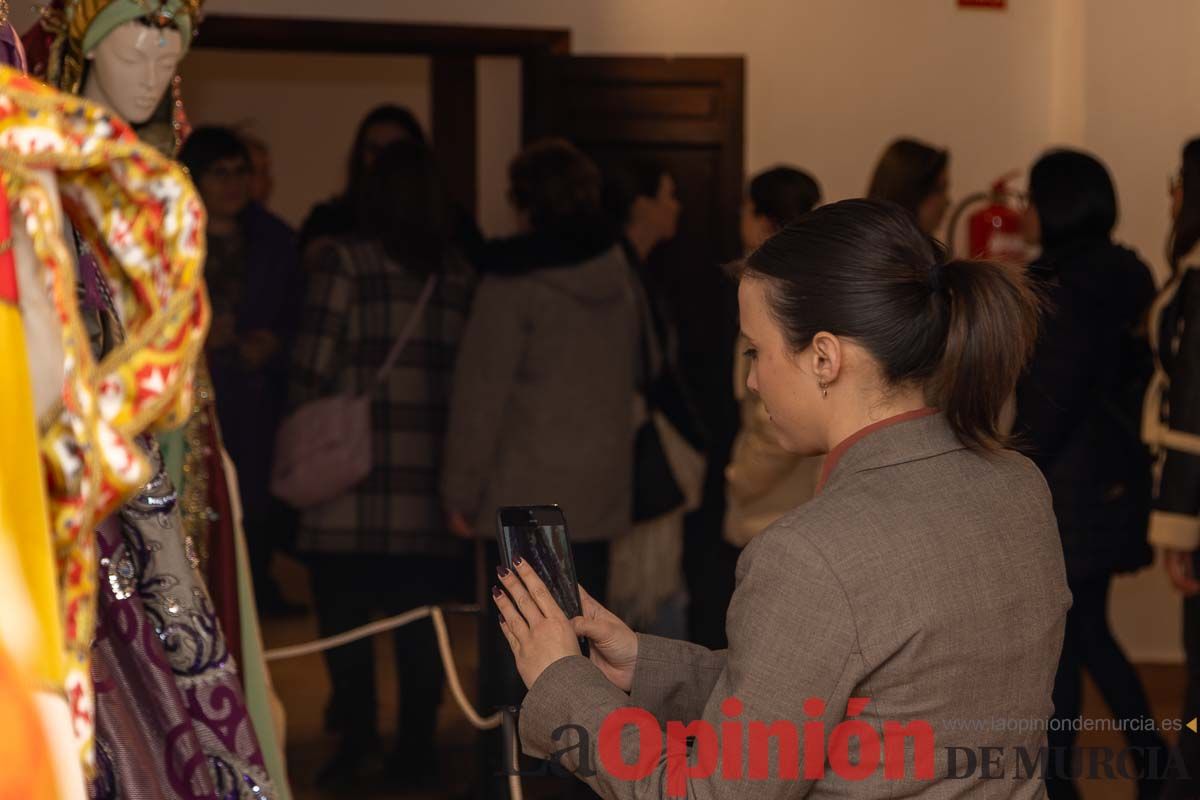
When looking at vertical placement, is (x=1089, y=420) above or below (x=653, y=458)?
above

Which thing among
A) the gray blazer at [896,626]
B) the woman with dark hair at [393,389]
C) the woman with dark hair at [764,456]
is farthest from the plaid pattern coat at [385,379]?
the gray blazer at [896,626]

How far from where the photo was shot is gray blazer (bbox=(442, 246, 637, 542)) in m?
4.08

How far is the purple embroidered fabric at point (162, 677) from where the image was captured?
196 centimetres

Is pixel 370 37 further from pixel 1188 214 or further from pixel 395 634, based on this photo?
pixel 1188 214

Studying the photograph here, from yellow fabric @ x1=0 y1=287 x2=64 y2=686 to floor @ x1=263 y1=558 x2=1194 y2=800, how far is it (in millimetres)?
3116

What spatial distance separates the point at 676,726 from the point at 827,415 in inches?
14.4

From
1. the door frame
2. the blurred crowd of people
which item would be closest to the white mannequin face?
the blurred crowd of people

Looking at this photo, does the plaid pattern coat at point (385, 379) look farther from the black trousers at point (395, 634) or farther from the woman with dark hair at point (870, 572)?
the woman with dark hair at point (870, 572)

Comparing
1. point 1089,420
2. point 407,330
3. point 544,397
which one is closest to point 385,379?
point 407,330

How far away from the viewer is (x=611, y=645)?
193cm

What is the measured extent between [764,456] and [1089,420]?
2.42 feet

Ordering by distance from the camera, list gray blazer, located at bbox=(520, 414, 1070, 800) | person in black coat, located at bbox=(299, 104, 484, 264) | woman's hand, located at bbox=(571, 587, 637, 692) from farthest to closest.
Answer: person in black coat, located at bbox=(299, 104, 484, 264), woman's hand, located at bbox=(571, 587, 637, 692), gray blazer, located at bbox=(520, 414, 1070, 800)

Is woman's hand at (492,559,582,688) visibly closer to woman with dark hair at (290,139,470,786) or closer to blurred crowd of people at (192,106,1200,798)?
blurred crowd of people at (192,106,1200,798)

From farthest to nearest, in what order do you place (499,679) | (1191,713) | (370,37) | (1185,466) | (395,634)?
(370,37)
(395,634)
(499,679)
(1185,466)
(1191,713)
